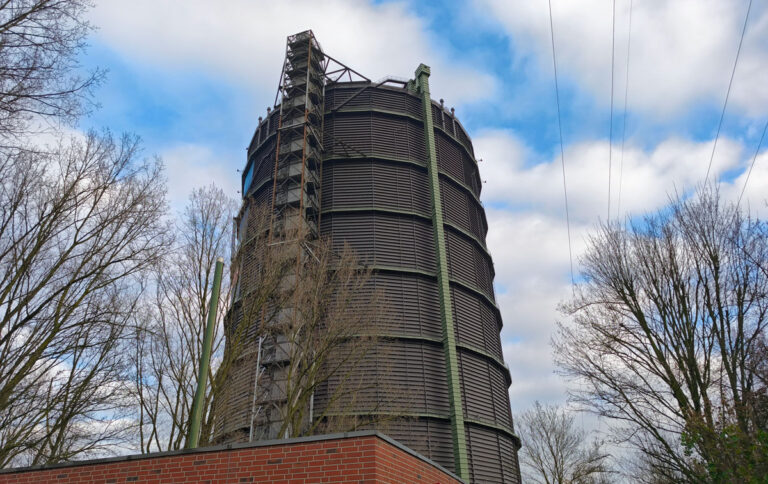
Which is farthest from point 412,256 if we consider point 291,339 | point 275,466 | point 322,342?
point 275,466

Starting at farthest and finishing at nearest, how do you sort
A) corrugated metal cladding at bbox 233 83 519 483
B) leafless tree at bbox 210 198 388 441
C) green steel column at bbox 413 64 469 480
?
corrugated metal cladding at bbox 233 83 519 483
green steel column at bbox 413 64 469 480
leafless tree at bbox 210 198 388 441

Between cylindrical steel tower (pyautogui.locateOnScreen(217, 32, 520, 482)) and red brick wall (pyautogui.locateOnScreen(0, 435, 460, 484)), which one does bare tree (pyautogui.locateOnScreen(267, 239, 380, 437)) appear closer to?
cylindrical steel tower (pyautogui.locateOnScreen(217, 32, 520, 482))

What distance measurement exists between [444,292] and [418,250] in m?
1.92

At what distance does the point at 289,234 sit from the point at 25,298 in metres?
7.59

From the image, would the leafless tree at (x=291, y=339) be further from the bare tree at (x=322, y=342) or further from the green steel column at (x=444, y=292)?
the green steel column at (x=444, y=292)

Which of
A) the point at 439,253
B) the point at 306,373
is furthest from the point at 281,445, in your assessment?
the point at 439,253

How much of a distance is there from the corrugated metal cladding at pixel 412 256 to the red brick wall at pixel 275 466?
7.11 m

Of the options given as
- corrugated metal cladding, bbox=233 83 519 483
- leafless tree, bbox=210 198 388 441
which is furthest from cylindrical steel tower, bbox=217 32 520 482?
leafless tree, bbox=210 198 388 441

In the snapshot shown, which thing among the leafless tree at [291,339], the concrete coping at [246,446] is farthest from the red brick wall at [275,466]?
the leafless tree at [291,339]

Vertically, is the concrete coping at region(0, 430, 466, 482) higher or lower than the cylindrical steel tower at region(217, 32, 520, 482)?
lower

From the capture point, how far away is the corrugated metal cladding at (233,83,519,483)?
50.9 feet

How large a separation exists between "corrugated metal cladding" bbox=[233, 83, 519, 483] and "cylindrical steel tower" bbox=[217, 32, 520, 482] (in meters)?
0.04

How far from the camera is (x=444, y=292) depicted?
58.0 ft

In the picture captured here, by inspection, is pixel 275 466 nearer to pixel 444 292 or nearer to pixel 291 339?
pixel 291 339
